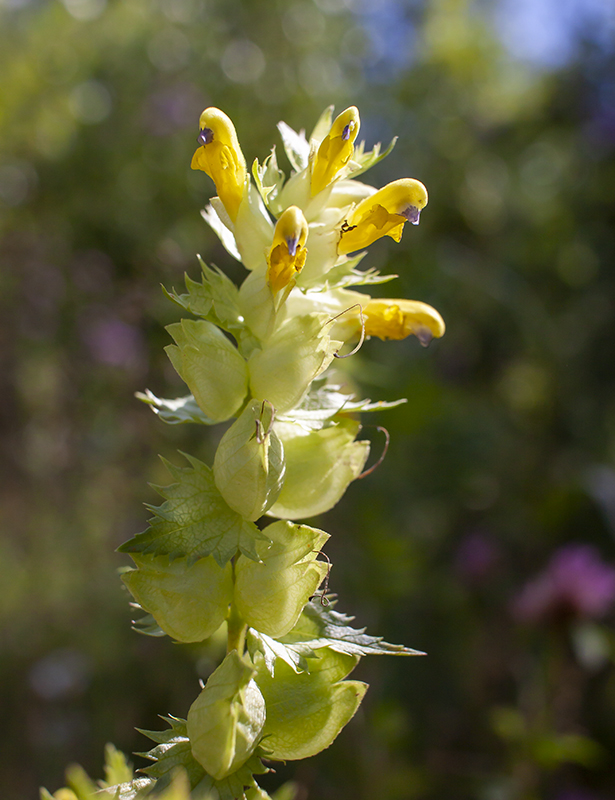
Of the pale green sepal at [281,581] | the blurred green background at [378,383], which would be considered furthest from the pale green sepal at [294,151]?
the blurred green background at [378,383]

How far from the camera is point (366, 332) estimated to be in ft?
2.93

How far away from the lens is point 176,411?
755 millimetres

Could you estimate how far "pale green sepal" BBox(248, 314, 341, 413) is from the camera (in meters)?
0.66

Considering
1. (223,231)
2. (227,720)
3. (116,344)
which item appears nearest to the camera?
(227,720)

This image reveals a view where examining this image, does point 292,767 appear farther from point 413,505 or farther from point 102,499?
point 102,499

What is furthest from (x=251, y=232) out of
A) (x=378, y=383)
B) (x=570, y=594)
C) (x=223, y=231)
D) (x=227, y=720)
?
(x=570, y=594)

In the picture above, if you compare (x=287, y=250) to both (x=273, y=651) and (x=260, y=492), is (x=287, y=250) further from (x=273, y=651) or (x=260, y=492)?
(x=273, y=651)

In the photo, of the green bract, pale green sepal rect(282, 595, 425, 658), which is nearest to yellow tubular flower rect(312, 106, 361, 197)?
the green bract

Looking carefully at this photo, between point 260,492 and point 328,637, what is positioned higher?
point 260,492

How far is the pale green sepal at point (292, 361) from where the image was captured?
0.66 meters

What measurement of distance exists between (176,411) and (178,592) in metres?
0.22

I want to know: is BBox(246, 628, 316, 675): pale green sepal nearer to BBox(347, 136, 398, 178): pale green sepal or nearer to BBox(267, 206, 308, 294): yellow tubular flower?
BBox(267, 206, 308, 294): yellow tubular flower

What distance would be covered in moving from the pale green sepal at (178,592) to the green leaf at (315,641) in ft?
0.22

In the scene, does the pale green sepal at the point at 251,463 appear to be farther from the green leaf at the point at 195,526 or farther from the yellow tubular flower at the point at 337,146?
the yellow tubular flower at the point at 337,146
